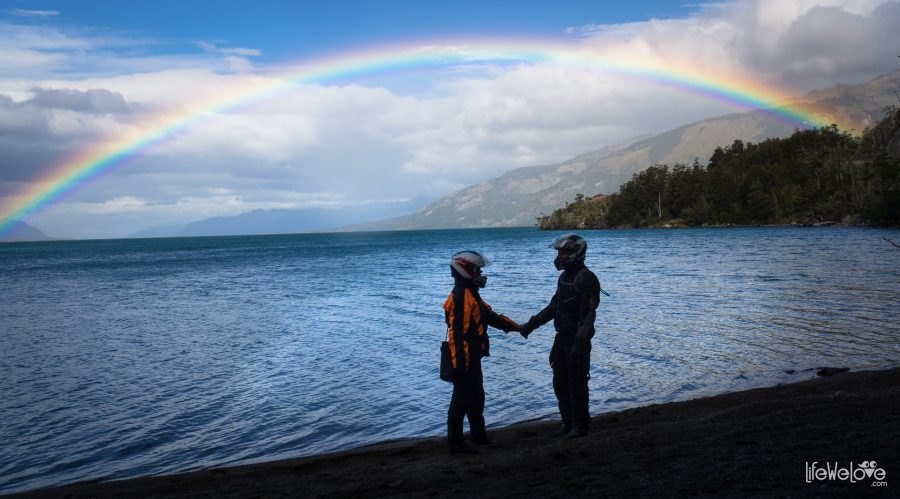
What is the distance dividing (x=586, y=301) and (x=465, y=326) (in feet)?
6.09

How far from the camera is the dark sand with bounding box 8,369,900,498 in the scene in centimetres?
685

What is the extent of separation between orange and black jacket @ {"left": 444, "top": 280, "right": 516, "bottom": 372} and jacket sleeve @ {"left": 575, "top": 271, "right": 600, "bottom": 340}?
4.69 feet

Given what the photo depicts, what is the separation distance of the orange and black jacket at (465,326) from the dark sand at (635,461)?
57.2 inches

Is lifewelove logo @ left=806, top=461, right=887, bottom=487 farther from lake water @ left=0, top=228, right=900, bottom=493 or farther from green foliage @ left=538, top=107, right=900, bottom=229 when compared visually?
green foliage @ left=538, top=107, right=900, bottom=229

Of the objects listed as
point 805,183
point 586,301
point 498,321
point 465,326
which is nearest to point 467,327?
point 465,326

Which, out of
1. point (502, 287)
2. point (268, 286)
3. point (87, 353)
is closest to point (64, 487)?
point (87, 353)

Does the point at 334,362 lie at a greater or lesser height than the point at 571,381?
lesser

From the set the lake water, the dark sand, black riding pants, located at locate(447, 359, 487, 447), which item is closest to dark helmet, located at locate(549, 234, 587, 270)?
black riding pants, located at locate(447, 359, 487, 447)

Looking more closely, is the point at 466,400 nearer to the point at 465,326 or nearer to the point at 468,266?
the point at 465,326

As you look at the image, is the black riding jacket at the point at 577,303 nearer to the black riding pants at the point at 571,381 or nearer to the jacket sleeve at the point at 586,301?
the jacket sleeve at the point at 586,301

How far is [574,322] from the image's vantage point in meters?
9.85

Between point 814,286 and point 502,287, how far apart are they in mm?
18023

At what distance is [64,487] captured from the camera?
10.3 m

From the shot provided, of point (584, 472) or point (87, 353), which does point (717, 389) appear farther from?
point (87, 353)
